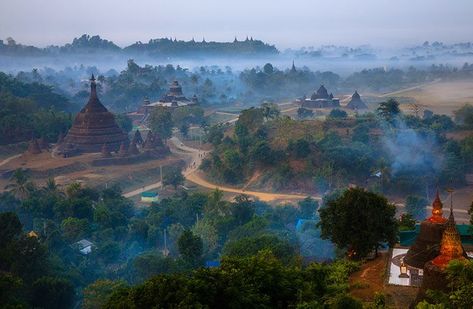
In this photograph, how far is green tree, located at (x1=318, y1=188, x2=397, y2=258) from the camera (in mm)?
Result: 20922

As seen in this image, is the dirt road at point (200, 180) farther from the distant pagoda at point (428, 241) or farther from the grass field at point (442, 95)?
the grass field at point (442, 95)

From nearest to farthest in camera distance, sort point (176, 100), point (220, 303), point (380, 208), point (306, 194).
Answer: point (220, 303)
point (380, 208)
point (306, 194)
point (176, 100)

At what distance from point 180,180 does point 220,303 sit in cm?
3144

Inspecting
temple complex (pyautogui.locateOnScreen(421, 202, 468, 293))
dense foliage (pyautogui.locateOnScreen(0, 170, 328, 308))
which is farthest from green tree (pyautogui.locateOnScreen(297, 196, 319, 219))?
temple complex (pyautogui.locateOnScreen(421, 202, 468, 293))

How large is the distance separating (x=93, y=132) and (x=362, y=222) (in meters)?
38.3

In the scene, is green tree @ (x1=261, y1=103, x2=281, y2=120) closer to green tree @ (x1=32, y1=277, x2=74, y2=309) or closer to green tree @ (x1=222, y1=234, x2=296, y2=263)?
green tree @ (x1=222, y1=234, x2=296, y2=263)

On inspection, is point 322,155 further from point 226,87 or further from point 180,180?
point 226,87

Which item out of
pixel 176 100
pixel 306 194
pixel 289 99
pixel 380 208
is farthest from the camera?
pixel 289 99

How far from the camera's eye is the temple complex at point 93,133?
54094 mm

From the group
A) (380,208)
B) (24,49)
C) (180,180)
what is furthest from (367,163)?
(24,49)

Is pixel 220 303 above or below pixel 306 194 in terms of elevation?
above

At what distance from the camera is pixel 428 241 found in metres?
19.5

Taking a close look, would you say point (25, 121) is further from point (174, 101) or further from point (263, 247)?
point (263, 247)

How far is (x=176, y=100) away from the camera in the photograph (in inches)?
3164
